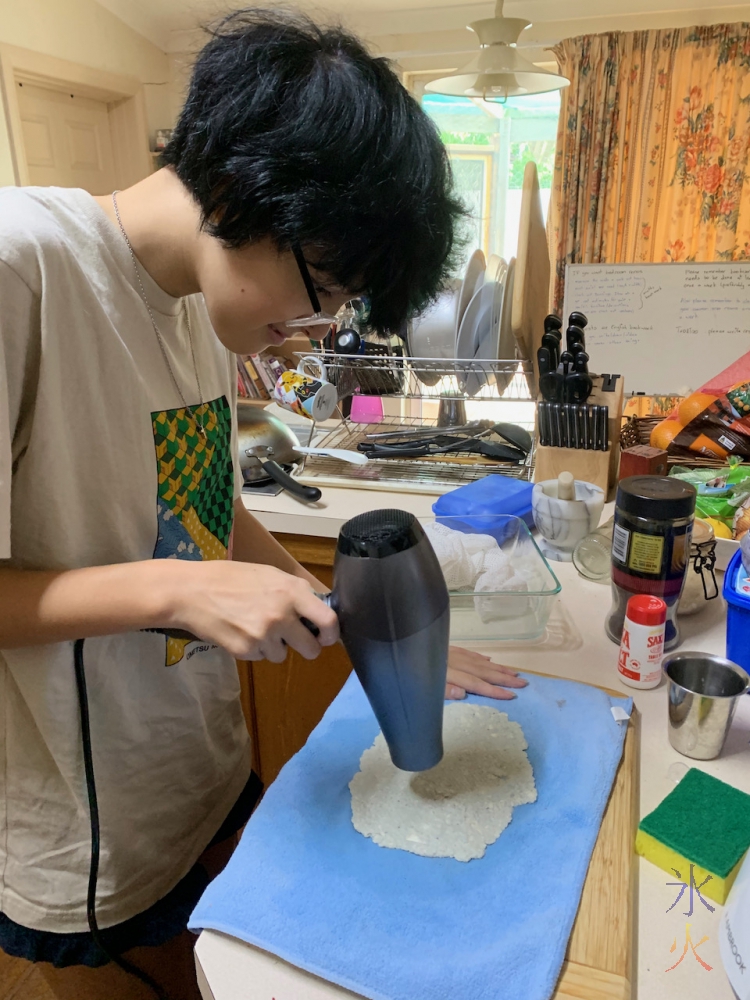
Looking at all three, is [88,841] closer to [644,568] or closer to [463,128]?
[644,568]

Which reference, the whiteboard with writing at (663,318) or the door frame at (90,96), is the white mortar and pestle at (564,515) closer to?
the whiteboard with writing at (663,318)

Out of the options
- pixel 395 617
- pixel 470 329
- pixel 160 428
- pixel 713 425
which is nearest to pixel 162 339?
pixel 160 428

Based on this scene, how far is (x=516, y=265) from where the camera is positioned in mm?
1606

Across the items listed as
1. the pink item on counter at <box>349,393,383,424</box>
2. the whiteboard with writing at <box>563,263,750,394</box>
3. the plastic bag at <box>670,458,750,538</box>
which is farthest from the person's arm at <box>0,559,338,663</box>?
the whiteboard with writing at <box>563,263,750,394</box>

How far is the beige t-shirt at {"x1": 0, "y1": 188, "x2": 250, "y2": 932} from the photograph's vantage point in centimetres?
70

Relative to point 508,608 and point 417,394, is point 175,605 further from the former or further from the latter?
point 417,394

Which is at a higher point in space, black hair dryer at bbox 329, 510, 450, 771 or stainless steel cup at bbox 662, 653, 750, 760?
black hair dryer at bbox 329, 510, 450, 771

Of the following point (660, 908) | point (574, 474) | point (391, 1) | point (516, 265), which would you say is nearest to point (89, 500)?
point (660, 908)

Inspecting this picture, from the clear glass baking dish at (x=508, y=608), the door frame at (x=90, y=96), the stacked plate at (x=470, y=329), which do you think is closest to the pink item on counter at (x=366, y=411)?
the stacked plate at (x=470, y=329)

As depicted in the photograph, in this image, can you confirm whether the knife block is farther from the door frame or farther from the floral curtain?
the door frame

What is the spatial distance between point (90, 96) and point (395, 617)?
12.7 ft

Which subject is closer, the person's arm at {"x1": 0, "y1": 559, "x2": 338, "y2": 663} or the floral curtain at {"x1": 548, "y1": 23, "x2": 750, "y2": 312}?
the person's arm at {"x1": 0, "y1": 559, "x2": 338, "y2": 663}

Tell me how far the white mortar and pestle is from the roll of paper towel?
694 mm

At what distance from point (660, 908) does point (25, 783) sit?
0.70 metres
